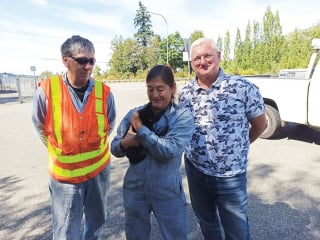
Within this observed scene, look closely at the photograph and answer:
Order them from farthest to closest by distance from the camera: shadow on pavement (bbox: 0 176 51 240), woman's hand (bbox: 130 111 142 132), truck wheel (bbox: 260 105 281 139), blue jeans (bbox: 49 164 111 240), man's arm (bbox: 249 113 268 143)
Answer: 1. truck wheel (bbox: 260 105 281 139)
2. shadow on pavement (bbox: 0 176 51 240)
3. man's arm (bbox: 249 113 268 143)
4. blue jeans (bbox: 49 164 111 240)
5. woman's hand (bbox: 130 111 142 132)

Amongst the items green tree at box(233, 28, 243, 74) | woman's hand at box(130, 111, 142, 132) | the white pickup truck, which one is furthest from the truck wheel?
green tree at box(233, 28, 243, 74)

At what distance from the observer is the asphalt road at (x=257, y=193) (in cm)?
295

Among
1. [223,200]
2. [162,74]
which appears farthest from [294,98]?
[162,74]

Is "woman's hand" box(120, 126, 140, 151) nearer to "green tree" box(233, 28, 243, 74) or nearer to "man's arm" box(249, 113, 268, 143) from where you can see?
"man's arm" box(249, 113, 268, 143)

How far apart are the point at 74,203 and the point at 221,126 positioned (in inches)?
48.0

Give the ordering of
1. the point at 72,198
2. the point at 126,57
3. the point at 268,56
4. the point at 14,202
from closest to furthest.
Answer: the point at 72,198 < the point at 14,202 < the point at 268,56 < the point at 126,57

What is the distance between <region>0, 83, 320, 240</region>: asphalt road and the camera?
2947mm

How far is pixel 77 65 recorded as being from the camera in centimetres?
199

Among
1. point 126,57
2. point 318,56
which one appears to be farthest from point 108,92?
point 126,57

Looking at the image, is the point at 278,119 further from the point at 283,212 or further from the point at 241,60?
the point at 241,60

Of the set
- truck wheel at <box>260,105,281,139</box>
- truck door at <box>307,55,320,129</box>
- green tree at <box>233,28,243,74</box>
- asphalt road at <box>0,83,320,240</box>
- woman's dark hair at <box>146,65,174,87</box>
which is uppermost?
green tree at <box>233,28,243,74</box>

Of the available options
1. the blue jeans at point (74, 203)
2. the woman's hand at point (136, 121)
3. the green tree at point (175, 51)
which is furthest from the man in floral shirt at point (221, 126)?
the green tree at point (175, 51)

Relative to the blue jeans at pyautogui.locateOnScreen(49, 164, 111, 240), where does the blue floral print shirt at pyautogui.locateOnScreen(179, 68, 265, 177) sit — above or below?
above

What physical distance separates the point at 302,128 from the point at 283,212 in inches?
196
